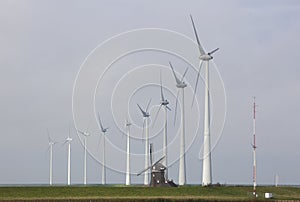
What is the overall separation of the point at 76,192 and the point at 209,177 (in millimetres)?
24554

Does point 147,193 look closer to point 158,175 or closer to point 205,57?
point 205,57

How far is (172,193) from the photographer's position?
95.6m

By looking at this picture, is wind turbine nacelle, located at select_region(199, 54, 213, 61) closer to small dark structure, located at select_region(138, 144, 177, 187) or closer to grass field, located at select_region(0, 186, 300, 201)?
grass field, located at select_region(0, 186, 300, 201)

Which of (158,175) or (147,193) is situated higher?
(158,175)

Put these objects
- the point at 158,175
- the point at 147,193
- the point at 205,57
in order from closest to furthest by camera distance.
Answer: the point at 147,193 < the point at 205,57 < the point at 158,175

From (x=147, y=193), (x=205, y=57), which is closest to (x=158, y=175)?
(x=205, y=57)

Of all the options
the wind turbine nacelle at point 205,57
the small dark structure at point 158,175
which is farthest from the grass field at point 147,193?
the wind turbine nacelle at point 205,57

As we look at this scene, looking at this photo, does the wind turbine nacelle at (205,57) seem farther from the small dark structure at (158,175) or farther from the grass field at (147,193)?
the small dark structure at (158,175)

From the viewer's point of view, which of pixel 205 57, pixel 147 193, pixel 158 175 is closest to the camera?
pixel 147 193

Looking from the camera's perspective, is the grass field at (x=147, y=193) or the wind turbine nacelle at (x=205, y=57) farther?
the wind turbine nacelle at (x=205, y=57)

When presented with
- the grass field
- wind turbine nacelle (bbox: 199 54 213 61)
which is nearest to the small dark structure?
the grass field

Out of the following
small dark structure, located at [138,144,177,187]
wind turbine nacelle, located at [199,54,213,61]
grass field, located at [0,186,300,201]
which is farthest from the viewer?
small dark structure, located at [138,144,177,187]

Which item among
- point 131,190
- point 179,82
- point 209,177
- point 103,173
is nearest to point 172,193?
point 131,190

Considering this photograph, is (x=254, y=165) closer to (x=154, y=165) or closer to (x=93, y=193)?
(x=93, y=193)
